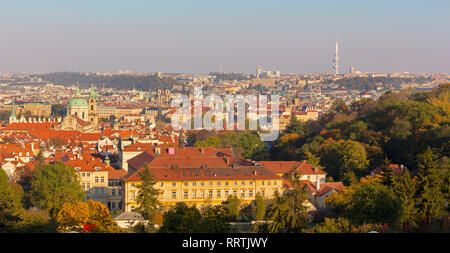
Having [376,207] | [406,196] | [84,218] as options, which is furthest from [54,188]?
[406,196]

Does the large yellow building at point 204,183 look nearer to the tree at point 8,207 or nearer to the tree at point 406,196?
the tree at point 8,207

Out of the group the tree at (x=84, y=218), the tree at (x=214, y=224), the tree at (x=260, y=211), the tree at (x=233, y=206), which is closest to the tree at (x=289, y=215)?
the tree at (x=214, y=224)

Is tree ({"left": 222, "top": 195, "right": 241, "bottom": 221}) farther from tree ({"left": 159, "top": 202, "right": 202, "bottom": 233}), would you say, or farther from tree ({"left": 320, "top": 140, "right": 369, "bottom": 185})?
tree ({"left": 320, "top": 140, "right": 369, "bottom": 185})

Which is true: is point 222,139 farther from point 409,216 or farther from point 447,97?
point 409,216

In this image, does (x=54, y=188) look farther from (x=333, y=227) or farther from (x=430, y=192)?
(x=430, y=192)
